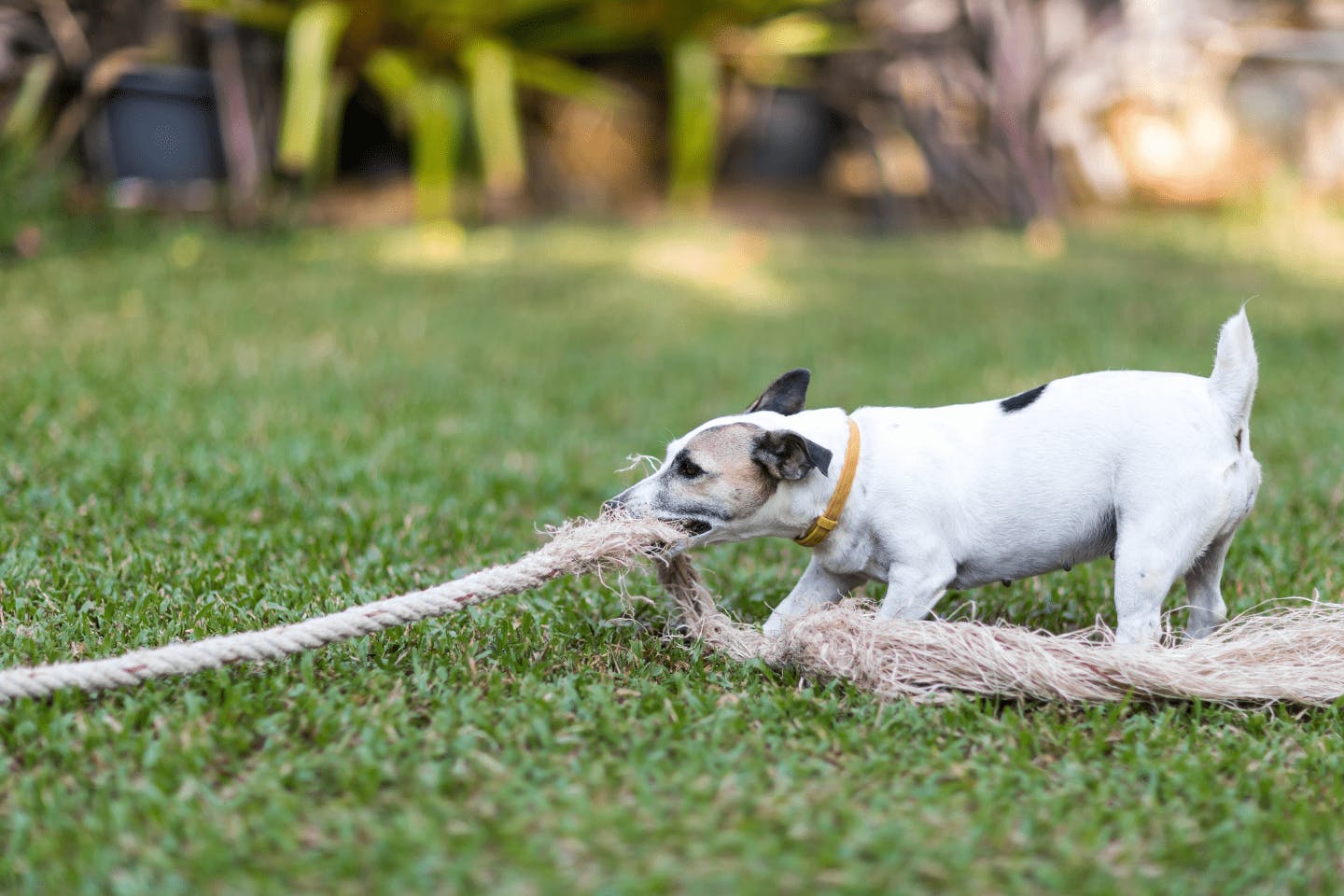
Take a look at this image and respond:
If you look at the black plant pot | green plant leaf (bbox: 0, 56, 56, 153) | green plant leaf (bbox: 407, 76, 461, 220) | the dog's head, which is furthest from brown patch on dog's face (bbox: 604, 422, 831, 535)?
the black plant pot

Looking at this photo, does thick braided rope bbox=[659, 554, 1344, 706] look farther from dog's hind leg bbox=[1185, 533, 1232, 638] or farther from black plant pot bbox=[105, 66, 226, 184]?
black plant pot bbox=[105, 66, 226, 184]

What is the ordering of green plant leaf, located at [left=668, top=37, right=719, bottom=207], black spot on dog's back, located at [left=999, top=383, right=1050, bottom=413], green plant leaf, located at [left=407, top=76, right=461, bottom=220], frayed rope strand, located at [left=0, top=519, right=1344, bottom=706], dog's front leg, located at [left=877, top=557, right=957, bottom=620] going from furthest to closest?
green plant leaf, located at [left=668, top=37, right=719, bottom=207]
green plant leaf, located at [left=407, top=76, right=461, bottom=220]
black spot on dog's back, located at [left=999, top=383, right=1050, bottom=413]
dog's front leg, located at [left=877, top=557, right=957, bottom=620]
frayed rope strand, located at [left=0, top=519, right=1344, bottom=706]

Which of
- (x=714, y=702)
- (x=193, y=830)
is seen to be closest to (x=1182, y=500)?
(x=714, y=702)

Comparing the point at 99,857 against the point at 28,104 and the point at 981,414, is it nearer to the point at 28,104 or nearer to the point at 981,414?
the point at 981,414

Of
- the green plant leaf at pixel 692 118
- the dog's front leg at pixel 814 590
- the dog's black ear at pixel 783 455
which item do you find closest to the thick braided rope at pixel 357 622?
the dog's black ear at pixel 783 455

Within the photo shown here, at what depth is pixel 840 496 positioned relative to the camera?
9.21 feet

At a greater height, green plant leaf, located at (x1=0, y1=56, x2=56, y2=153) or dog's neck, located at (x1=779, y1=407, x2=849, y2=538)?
green plant leaf, located at (x1=0, y1=56, x2=56, y2=153)

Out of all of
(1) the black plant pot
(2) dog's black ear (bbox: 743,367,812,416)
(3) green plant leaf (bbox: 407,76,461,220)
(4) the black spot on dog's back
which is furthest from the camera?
(3) green plant leaf (bbox: 407,76,461,220)

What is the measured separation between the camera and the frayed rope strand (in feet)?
8.27

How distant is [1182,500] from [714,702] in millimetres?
1099

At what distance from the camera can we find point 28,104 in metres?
7.08

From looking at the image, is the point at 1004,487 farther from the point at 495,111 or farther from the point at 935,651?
the point at 495,111

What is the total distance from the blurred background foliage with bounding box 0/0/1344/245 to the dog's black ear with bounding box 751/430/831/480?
4948mm

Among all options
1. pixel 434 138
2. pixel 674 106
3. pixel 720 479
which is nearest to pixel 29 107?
pixel 434 138
